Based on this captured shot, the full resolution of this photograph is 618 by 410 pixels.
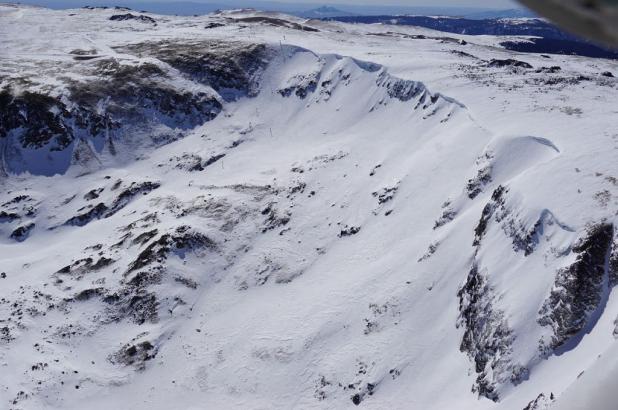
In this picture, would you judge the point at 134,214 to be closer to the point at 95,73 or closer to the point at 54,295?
the point at 54,295

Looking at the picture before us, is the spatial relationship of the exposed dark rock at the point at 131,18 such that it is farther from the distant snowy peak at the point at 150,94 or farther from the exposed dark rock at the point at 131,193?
the exposed dark rock at the point at 131,193

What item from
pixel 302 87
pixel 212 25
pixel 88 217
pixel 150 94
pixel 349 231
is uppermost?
pixel 212 25

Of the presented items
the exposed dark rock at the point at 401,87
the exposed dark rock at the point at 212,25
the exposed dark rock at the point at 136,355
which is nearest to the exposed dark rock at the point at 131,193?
the exposed dark rock at the point at 136,355

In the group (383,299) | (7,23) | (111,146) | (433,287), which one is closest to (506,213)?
(433,287)

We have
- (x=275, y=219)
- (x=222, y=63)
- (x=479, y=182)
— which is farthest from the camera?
A: (x=222, y=63)

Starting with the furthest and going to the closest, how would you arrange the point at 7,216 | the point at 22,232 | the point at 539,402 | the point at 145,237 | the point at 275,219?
the point at 7,216, the point at 22,232, the point at 275,219, the point at 145,237, the point at 539,402

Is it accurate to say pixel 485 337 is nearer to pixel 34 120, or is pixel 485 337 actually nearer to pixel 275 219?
pixel 275 219

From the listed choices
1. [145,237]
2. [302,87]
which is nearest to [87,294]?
[145,237]
